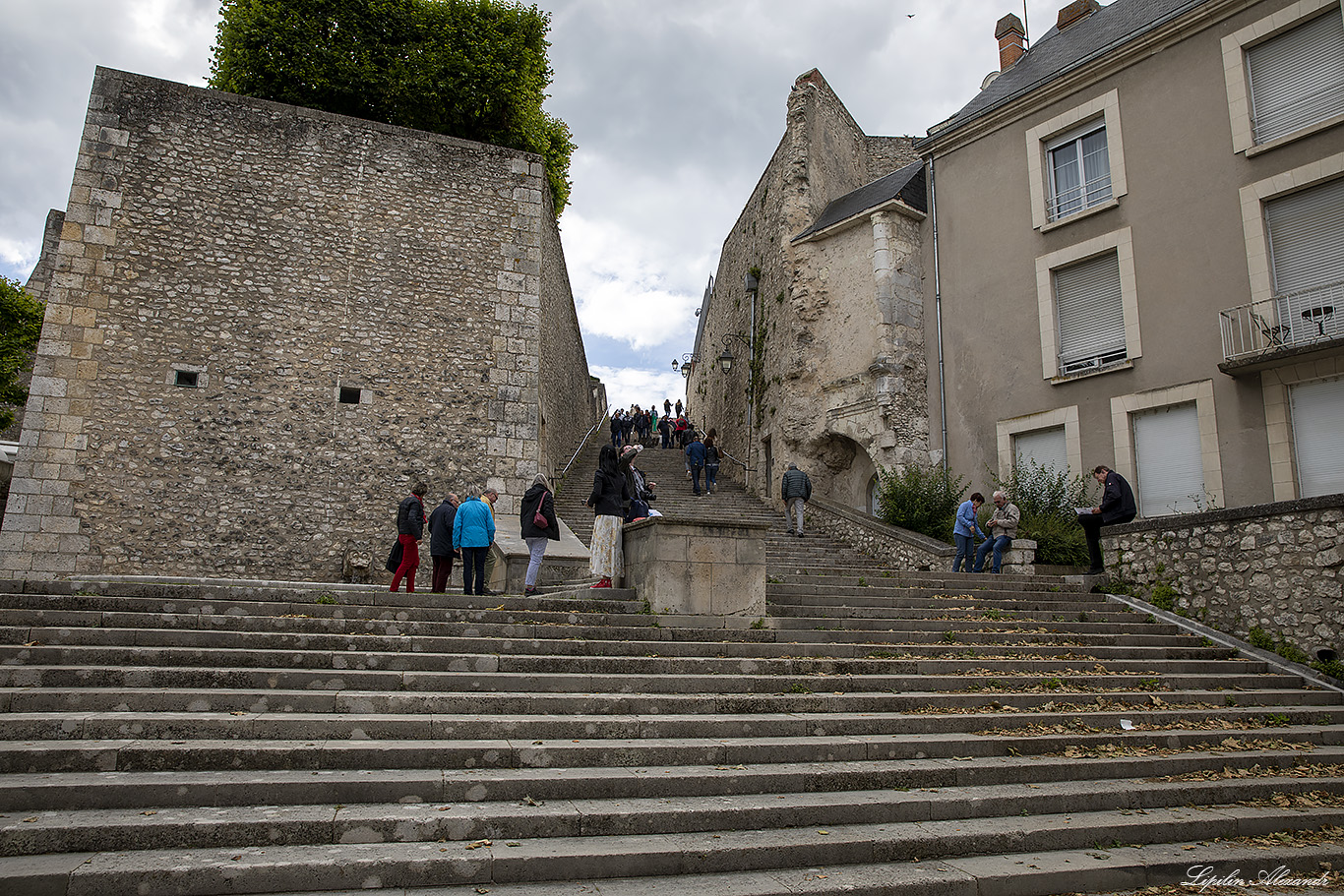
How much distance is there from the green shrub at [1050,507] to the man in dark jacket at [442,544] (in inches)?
313

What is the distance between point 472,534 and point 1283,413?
10.5 m

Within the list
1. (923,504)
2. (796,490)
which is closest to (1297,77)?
(923,504)

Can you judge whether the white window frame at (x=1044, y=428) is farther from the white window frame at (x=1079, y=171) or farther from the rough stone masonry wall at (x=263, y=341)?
the rough stone masonry wall at (x=263, y=341)

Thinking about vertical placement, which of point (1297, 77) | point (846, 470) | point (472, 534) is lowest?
point (472, 534)

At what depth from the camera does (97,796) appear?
11.7 feet

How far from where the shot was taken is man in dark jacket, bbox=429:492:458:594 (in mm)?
8219

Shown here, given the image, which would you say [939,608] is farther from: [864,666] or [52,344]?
[52,344]

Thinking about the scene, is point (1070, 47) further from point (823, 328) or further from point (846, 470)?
point (846, 470)

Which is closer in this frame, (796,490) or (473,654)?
(473,654)

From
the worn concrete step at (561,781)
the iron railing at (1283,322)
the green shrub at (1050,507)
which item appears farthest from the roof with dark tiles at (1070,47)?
the worn concrete step at (561,781)

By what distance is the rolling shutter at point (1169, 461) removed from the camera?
11.0m

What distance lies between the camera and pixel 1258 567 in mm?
7996

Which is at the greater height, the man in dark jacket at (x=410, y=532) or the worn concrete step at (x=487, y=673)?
the man in dark jacket at (x=410, y=532)

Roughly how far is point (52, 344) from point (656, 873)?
455 inches
